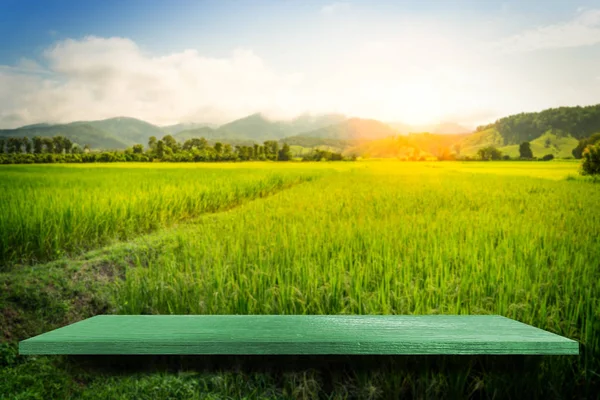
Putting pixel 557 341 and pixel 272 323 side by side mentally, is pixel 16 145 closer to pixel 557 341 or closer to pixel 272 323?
pixel 272 323

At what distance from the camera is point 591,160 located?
694 centimetres

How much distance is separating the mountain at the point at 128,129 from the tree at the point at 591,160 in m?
6.34

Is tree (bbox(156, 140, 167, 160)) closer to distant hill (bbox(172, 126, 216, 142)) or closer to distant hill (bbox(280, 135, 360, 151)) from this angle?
distant hill (bbox(172, 126, 216, 142))

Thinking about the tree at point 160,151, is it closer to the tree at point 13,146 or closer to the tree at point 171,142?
the tree at point 171,142

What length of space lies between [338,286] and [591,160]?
18.6 ft

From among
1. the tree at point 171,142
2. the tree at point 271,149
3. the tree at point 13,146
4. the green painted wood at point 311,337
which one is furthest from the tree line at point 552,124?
the tree at point 13,146

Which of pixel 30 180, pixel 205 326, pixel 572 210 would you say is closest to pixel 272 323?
pixel 205 326

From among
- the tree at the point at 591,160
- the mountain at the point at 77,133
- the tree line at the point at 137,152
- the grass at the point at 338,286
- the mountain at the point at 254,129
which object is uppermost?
the mountain at the point at 254,129

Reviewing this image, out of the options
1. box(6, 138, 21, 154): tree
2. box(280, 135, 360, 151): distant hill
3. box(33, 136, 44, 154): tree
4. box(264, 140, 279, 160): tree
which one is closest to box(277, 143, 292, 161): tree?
box(264, 140, 279, 160): tree

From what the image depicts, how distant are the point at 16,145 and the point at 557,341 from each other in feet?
22.2

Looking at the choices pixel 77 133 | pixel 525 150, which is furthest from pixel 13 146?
pixel 525 150

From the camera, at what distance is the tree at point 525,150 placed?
321 inches

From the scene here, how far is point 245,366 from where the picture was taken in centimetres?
259

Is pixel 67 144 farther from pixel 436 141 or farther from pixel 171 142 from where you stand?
pixel 436 141
